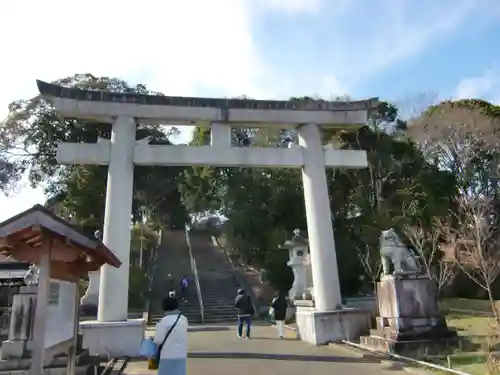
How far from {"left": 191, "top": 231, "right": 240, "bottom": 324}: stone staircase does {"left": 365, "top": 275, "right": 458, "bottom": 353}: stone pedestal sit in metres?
11.2

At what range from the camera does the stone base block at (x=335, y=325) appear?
11438mm

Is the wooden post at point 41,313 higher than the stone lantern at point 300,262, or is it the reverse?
the stone lantern at point 300,262

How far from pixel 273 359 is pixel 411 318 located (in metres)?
3.15

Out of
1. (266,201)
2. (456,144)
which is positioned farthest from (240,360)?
(456,144)

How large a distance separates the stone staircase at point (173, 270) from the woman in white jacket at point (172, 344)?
15237mm

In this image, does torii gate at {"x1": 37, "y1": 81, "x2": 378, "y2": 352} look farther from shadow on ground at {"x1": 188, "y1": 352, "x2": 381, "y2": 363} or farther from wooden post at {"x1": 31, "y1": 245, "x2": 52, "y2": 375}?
wooden post at {"x1": 31, "y1": 245, "x2": 52, "y2": 375}

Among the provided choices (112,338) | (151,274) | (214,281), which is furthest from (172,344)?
(151,274)

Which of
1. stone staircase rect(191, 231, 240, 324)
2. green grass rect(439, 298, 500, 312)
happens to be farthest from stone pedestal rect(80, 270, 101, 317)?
green grass rect(439, 298, 500, 312)

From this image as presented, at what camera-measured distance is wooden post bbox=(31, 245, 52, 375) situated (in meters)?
4.53

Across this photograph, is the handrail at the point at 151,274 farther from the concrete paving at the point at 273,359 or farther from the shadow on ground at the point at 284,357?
the shadow on ground at the point at 284,357

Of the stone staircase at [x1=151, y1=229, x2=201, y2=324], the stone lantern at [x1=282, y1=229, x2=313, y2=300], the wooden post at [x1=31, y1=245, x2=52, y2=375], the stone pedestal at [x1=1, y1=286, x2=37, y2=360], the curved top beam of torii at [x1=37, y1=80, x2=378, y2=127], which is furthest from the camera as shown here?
the stone staircase at [x1=151, y1=229, x2=201, y2=324]

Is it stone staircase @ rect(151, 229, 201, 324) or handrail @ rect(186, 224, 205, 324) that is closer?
handrail @ rect(186, 224, 205, 324)

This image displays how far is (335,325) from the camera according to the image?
37.9ft

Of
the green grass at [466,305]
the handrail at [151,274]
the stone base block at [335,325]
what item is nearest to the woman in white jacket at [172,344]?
the stone base block at [335,325]
